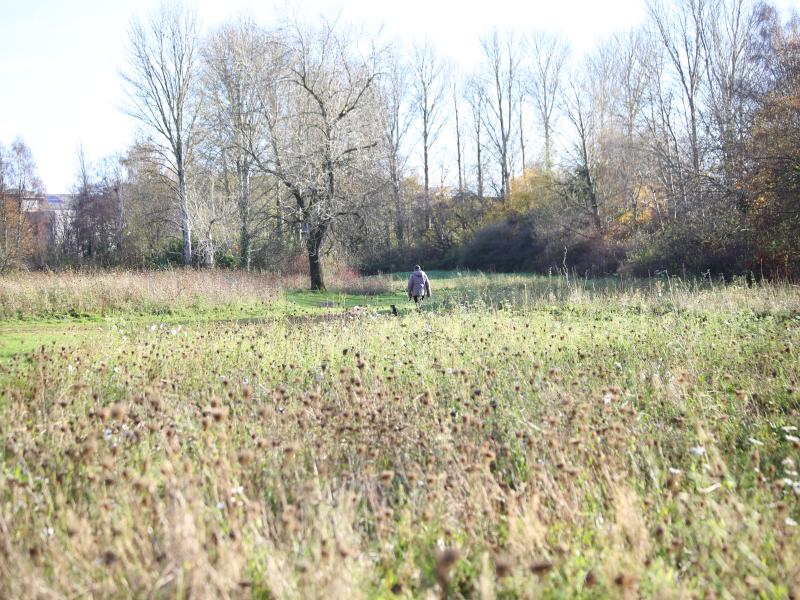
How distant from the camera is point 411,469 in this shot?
Result: 3.92m

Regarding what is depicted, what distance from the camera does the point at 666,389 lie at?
554 centimetres

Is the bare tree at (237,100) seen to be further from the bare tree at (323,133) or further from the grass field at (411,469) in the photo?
the grass field at (411,469)

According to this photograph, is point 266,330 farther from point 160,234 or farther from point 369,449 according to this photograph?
point 160,234

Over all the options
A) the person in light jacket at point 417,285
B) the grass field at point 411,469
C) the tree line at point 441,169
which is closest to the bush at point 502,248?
the tree line at point 441,169

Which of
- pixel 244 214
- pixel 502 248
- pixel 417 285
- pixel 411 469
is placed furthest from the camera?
pixel 502 248

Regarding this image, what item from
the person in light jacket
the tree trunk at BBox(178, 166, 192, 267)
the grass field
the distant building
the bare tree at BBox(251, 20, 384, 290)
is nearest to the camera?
the grass field

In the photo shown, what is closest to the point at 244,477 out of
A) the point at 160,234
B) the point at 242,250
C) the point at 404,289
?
the point at 404,289

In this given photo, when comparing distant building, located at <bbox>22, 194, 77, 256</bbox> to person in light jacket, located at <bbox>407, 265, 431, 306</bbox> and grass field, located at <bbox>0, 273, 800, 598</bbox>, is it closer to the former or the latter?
person in light jacket, located at <bbox>407, 265, 431, 306</bbox>

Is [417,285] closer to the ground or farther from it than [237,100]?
closer to the ground

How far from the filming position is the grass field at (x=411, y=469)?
261 centimetres

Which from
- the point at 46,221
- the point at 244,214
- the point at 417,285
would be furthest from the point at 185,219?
the point at 46,221

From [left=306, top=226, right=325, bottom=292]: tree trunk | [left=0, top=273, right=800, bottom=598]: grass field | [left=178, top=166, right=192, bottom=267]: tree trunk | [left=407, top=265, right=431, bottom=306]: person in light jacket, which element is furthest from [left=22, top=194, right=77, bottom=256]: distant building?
[left=0, top=273, right=800, bottom=598]: grass field

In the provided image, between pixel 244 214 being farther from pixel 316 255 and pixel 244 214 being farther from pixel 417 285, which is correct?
pixel 417 285

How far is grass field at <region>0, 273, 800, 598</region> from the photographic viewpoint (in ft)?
8.57
